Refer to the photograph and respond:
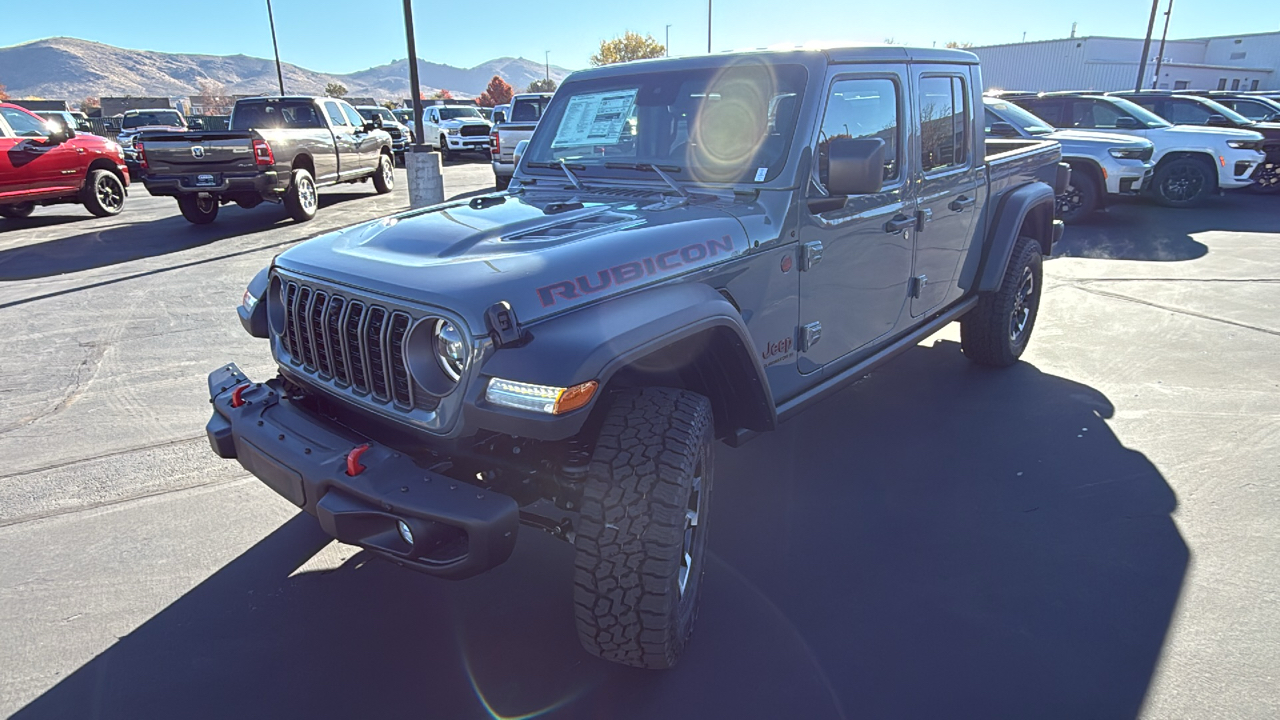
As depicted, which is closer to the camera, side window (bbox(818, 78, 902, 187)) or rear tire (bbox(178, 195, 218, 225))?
side window (bbox(818, 78, 902, 187))

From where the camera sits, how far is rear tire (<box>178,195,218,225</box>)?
37.7ft

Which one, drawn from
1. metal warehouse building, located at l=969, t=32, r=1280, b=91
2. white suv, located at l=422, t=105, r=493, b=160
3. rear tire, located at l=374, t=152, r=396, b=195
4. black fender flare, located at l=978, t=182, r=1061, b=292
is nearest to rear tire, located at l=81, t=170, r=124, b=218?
rear tire, located at l=374, t=152, r=396, b=195

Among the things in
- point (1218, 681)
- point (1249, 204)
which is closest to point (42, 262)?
point (1218, 681)

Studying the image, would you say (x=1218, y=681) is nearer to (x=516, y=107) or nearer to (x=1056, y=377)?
(x=1056, y=377)

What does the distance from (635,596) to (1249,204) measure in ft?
50.0

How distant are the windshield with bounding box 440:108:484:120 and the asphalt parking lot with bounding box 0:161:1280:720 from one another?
23.1m

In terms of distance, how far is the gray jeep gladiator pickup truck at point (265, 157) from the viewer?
10.3 m

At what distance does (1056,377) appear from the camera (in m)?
5.18

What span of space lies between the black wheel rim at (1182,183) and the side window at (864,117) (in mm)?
11058

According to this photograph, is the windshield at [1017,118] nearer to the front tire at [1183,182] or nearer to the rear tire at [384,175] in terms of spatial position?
the front tire at [1183,182]

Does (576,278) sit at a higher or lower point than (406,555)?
higher

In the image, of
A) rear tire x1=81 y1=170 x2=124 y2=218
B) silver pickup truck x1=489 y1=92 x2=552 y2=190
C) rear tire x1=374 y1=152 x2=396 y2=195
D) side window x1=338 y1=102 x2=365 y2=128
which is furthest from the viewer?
rear tire x1=374 y1=152 x2=396 y2=195

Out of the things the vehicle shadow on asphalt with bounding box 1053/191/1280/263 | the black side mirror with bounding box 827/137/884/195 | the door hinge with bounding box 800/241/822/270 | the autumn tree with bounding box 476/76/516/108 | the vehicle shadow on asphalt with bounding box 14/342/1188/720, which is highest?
the autumn tree with bounding box 476/76/516/108

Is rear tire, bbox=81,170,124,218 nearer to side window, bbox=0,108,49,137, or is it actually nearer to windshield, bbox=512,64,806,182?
A: side window, bbox=0,108,49,137
